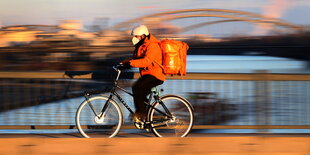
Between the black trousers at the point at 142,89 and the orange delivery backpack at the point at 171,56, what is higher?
the orange delivery backpack at the point at 171,56

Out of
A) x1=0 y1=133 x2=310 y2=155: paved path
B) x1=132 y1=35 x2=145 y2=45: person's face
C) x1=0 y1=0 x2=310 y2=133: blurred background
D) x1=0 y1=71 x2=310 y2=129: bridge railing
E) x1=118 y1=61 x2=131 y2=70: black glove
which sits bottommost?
x1=0 y1=133 x2=310 y2=155: paved path

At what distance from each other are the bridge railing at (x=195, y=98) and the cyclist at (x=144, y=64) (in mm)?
381

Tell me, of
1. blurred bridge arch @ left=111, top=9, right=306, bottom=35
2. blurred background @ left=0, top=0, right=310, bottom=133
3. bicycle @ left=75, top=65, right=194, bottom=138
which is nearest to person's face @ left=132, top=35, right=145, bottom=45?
bicycle @ left=75, top=65, right=194, bottom=138

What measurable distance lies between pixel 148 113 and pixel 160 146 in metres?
1.30

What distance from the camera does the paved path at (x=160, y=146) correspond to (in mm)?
4453

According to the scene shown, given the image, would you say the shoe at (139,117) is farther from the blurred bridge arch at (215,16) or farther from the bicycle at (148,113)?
the blurred bridge arch at (215,16)

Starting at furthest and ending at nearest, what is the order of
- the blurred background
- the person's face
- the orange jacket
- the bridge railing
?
1. the blurred background
2. the bridge railing
3. the person's face
4. the orange jacket

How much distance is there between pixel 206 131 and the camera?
7.16 meters

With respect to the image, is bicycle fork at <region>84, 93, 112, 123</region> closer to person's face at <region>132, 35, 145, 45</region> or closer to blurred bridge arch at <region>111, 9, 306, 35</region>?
person's face at <region>132, 35, 145, 45</region>

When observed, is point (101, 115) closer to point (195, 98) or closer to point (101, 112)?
point (101, 112)

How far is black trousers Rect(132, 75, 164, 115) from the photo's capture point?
5.73 metres

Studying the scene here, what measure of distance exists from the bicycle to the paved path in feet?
3.66

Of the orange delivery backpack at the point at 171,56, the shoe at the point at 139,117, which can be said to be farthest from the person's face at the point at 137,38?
the shoe at the point at 139,117

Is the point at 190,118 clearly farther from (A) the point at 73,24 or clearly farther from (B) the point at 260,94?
(A) the point at 73,24
